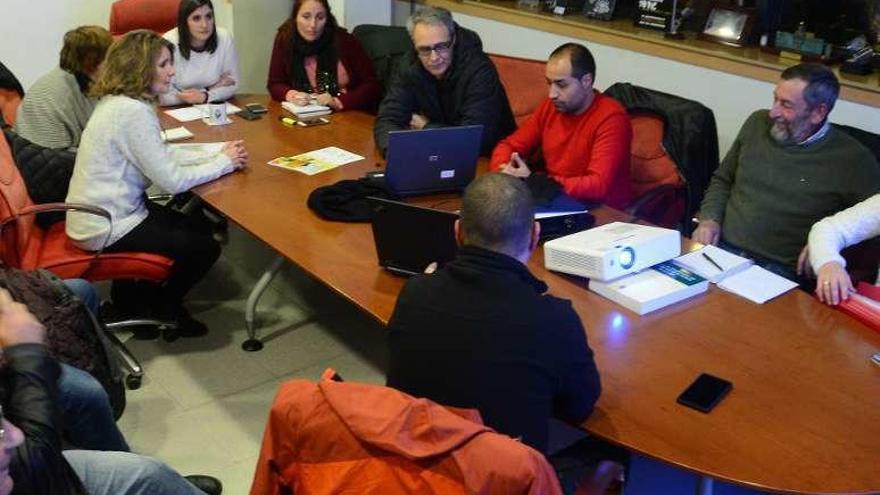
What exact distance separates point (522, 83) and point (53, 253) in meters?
2.03

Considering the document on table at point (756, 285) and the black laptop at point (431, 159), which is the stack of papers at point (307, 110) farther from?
the document on table at point (756, 285)

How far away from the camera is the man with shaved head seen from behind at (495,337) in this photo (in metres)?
1.64

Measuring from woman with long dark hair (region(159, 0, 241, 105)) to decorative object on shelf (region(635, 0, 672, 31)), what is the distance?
197 cm

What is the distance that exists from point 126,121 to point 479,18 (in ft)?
8.45

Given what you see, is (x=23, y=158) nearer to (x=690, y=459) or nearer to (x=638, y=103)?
(x=638, y=103)

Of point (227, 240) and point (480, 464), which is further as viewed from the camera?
point (227, 240)

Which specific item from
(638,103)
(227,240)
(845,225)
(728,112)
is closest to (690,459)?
(845,225)

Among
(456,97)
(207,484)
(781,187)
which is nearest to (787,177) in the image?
(781,187)

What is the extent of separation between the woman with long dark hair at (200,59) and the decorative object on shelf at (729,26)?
2.23m

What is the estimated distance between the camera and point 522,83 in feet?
12.4

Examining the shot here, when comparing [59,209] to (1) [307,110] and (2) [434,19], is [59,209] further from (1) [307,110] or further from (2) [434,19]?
(2) [434,19]

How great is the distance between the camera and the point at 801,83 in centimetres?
268

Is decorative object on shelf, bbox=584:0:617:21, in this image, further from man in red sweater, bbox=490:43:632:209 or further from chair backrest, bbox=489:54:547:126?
man in red sweater, bbox=490:43:632:209

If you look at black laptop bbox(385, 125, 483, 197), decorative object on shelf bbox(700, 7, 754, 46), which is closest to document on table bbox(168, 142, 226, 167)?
black laptop bbox(385, 125, 483, 197)
